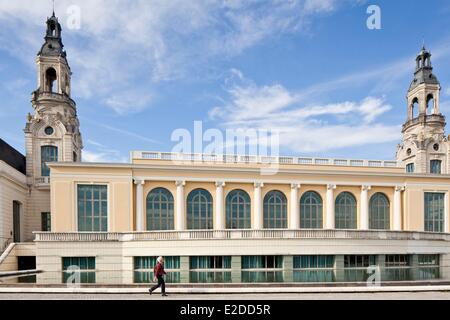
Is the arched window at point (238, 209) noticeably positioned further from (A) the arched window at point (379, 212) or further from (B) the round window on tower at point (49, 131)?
(B) the round window on tower at point (49, 131)

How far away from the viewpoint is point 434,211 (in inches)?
1470

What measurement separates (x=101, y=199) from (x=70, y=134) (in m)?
13.3

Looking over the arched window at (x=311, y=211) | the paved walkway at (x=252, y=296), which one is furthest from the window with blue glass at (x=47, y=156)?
the arched window at (x=311, y=211)

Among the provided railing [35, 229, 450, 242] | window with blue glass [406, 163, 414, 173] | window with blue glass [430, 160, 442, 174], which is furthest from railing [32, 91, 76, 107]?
window with blue glass [430, 160, 442, 174]

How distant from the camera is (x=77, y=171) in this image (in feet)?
100

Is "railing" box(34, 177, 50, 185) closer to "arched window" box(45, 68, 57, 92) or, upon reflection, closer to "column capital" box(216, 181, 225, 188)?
"arched window" box(45, 68, 57, 92)

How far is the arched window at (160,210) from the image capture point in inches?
1286

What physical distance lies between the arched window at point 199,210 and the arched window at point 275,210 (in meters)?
6.44

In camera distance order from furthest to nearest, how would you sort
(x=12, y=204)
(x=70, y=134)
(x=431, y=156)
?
(x=431, y=156), (x=70, y=134), (x=12, y=204)

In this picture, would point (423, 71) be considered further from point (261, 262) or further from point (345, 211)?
point (261, 262)

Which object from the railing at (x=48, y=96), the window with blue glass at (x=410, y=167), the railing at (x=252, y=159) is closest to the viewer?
the railing at (x=252, y=159)

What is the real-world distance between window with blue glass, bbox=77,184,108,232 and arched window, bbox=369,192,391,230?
1194 inches

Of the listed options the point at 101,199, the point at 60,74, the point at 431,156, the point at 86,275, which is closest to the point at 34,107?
the point at 60,74
